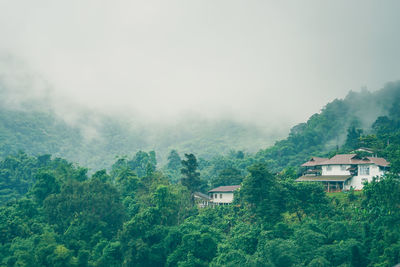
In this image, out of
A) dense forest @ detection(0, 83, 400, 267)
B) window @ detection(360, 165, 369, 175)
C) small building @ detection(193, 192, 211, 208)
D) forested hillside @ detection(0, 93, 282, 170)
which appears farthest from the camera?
forested hillside @ detection(0, 93, 282, 170)

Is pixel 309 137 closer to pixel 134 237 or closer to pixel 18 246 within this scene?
pixel 134 237

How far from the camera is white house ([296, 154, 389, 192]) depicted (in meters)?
52.2

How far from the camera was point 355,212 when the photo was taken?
41.2m

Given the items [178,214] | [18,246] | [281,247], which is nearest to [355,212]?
[281,247]

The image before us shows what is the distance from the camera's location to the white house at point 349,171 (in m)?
52.2

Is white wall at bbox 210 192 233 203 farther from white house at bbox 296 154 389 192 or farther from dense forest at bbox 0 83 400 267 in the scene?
white house at bbox 296 154 389 192

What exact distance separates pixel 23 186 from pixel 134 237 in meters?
46.4

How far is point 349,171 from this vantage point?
177ft

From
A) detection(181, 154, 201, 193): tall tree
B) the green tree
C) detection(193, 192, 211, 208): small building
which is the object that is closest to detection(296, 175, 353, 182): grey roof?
the green tree

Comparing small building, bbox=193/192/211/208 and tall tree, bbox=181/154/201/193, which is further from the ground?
tall tree, bbox=181/154/201/193

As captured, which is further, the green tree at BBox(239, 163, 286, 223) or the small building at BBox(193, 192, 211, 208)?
the small building at BBox(193, 192, 211, 208)

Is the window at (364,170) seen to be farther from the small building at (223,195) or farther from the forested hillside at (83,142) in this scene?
the forested hillside at (83,142)

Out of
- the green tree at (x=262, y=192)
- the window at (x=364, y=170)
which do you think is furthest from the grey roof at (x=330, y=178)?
the green tree at (x=262, y=192)

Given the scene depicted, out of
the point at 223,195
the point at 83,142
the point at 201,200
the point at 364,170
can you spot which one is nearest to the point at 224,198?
the point at 223,195
